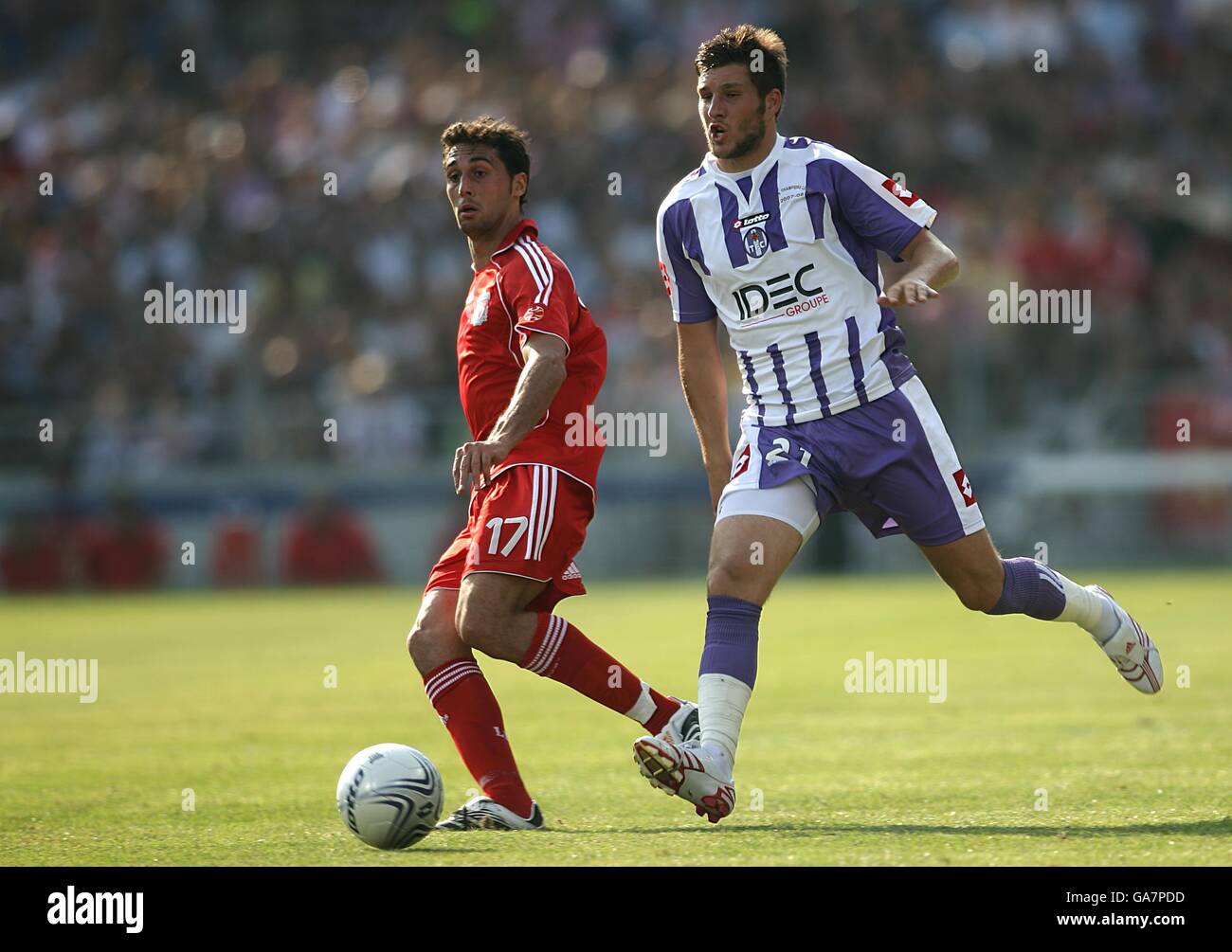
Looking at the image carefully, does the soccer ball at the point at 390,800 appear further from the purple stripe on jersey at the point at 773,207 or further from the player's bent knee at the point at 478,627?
the purple stripe on jersey at the point at 773,207

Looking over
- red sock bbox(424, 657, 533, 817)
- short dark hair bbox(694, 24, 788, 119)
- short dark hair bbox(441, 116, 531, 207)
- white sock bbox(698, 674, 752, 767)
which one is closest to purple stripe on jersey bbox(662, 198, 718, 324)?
short dark hair bbox(694, 24, 788, 119)

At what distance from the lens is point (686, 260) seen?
265 inches

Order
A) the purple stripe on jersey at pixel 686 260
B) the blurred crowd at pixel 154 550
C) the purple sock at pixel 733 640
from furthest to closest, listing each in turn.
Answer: the blurred crowd at pixel 154 550 → the purple stripe on jersey at pixel 686 260 → the purple sock at pixel 733 640

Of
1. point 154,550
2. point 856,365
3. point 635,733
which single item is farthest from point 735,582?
point 154,550

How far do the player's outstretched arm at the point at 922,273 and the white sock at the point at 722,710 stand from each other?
138 centimetres

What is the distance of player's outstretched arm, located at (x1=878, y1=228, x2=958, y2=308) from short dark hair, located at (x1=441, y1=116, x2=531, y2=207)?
4.91 ft

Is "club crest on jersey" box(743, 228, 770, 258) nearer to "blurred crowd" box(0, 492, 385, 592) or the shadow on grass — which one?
the shadow on grass

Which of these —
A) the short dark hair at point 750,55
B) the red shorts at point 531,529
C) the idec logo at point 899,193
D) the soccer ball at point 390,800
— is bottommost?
the soccer ball at point 390,800

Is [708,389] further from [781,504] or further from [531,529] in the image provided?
[531,529]

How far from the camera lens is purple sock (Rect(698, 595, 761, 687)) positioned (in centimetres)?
616

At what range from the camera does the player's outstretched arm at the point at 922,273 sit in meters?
5.97

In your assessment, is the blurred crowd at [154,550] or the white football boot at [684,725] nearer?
the white football boot at [684,725]

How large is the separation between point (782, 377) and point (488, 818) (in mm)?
1888

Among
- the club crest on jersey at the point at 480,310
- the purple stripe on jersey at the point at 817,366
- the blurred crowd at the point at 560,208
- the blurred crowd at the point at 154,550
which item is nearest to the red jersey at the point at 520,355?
the club crest on jersey at the point at 480,310
